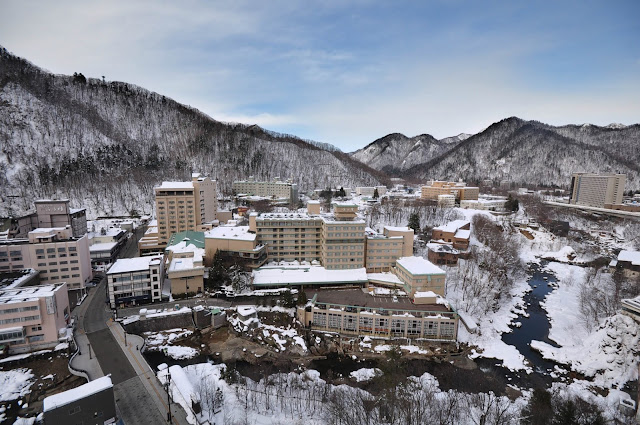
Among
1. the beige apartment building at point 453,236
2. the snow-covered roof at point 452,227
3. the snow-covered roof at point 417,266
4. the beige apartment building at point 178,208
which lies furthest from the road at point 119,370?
the snow-covered roof at point 452,227

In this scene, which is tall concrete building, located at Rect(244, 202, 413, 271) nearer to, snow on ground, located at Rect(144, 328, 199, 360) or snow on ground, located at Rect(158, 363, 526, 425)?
snow on ground, located at Rect(144, 328, 199, 360)

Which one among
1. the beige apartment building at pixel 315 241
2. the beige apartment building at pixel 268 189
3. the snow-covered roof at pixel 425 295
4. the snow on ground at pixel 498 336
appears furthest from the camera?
the beige apartment building at pixel 268 189

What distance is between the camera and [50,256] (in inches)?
909

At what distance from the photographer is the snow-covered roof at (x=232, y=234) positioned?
27828mm

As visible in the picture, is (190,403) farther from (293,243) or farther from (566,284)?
(566,284)

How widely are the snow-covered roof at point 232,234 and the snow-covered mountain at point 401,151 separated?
13455 cm

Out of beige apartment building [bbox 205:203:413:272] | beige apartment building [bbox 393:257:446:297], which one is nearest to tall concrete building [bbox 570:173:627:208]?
beige apartment building [bbox 205:203:413:272]

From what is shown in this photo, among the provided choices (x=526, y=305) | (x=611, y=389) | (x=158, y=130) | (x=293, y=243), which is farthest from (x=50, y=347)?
(x=158, y=130)

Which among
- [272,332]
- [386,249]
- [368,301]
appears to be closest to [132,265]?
[272,332]

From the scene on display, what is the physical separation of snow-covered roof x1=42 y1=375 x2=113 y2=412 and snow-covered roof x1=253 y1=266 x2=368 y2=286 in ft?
44.9

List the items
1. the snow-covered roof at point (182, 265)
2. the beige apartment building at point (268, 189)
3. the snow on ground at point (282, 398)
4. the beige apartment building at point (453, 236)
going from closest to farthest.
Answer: the snow on ground at point (282, 398)
the snow-covered roof at point (182, 265)
the beige apartment building at point (453, 236)
the beige apartment building at point (268, 189)

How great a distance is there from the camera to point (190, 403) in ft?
44.2

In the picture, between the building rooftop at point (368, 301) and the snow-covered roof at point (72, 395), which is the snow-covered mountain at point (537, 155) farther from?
the snow-covered roof at point (72, 395)

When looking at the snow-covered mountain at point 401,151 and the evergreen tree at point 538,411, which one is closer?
the evergreen tree at point 538,411
